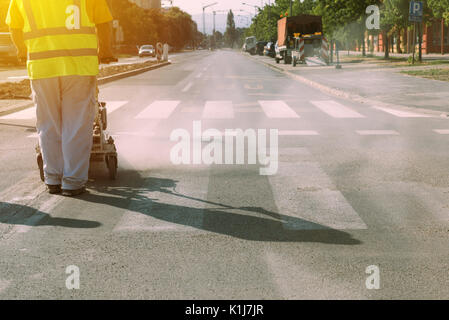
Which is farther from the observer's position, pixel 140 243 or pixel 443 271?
pixel 140 243

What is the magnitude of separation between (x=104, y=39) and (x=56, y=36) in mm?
526

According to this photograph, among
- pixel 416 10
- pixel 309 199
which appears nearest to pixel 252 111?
pixel 309 199

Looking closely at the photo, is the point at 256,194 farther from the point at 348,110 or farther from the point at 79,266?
the point at 348,110

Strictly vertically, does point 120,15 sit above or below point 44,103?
above

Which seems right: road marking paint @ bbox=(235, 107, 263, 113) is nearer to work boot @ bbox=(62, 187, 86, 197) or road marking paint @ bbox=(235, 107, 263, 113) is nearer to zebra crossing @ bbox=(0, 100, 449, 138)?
zebra crossing @ bbox=(0, 100, 449, 138)

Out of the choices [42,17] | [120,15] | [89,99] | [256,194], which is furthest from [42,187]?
[120,15]

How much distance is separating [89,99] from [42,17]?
2.66 ft

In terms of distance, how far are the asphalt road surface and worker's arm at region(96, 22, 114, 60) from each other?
125 cm

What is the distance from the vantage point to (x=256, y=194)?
5867mm

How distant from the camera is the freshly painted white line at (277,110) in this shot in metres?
12.5

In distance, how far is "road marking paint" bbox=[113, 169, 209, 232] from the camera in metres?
4.81

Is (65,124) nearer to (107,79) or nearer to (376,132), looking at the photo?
(376,132)

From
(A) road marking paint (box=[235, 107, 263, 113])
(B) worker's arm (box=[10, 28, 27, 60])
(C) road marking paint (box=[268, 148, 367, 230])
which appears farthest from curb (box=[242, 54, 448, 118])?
(B) worker's arm (box=[10, 28, 27, 60])

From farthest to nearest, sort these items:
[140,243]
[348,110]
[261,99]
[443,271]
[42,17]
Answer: [261,99]
[348,110]
[42,17]
[140,243]
[443,271]
